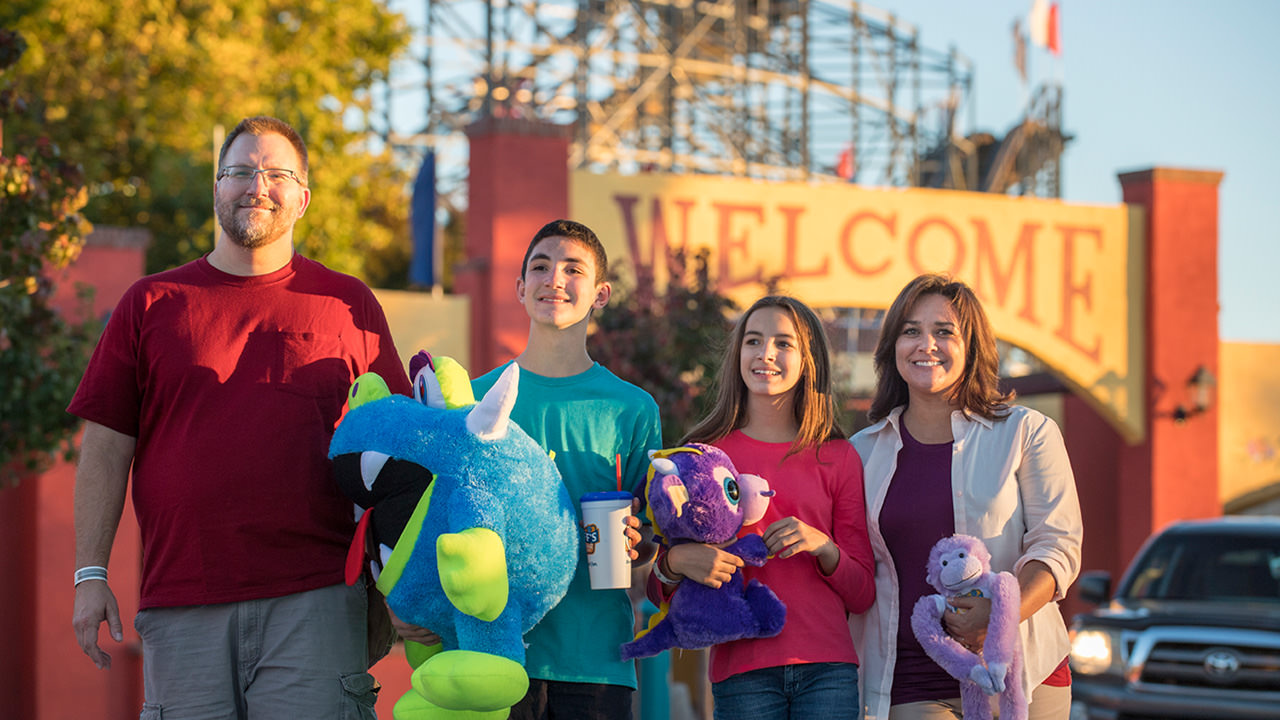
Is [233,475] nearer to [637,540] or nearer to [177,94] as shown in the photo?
[637,540]

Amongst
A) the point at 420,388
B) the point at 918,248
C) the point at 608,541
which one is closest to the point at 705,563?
the point at 608,541

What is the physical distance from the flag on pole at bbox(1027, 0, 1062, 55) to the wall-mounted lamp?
20.8ft

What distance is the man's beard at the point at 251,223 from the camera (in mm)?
3395

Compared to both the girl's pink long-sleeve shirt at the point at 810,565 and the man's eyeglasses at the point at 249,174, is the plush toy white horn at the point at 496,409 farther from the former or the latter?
the man's eyeglasses at the point at 249,174

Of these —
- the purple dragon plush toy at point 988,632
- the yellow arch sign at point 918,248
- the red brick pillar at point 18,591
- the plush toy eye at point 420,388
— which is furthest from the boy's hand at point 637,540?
the yellow arch sign at point 918,248

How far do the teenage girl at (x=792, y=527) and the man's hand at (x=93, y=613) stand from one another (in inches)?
57.2

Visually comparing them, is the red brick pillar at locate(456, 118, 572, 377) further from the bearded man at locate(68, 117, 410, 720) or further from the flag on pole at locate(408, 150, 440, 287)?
the bearded man at locate(68, 117, 410, 720)

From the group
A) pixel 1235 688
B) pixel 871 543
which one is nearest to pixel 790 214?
pixel 1235 688

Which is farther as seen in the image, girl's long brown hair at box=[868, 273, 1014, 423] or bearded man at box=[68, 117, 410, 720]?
girl's long brown hair at box=[868, 273, 1014, 423]

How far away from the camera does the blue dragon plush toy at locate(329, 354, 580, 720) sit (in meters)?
2.90

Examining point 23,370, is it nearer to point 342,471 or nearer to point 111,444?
point 111,444

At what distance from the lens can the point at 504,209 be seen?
1062cm

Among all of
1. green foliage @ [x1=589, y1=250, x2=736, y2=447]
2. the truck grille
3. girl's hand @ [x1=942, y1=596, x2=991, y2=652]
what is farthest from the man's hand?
the truck grille

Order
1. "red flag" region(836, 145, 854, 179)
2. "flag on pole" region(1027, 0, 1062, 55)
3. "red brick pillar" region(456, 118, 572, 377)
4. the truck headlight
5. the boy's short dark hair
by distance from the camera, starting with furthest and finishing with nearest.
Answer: "red flag" region(836, 145, 854, 179), "flag on pole" region(1027, 0, 1062, 55), "red brick pillar" region(456, 118, 572, 377), the truck headlight, the boy's short dark hair
